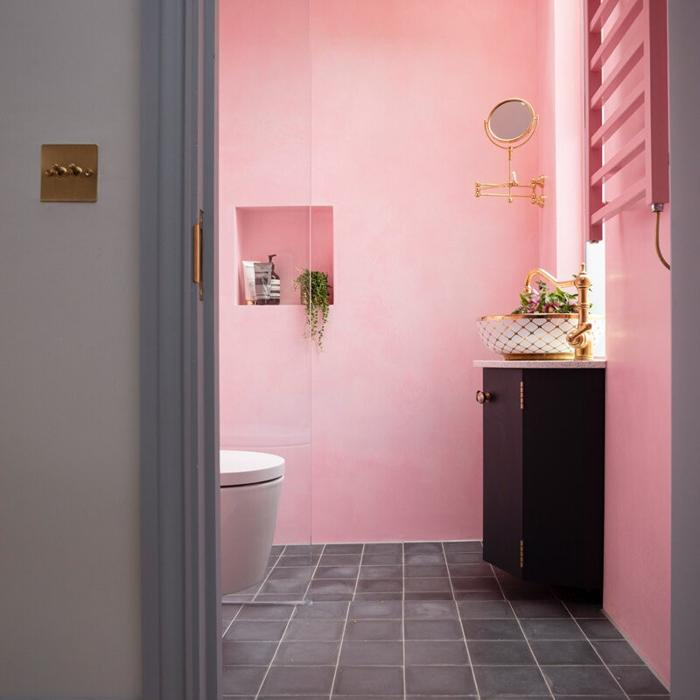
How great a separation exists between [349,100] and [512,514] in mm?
2075

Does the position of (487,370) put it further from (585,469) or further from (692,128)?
(692,128)

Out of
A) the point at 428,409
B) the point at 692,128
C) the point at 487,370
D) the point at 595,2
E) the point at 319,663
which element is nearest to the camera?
the point at 692,128

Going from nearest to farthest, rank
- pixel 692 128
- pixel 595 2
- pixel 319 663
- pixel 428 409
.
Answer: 1. pixel 692 128
2. pixel 319 663
3. pixel 595 2
4. pixel 428 409

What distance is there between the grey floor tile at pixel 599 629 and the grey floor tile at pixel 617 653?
37 mm

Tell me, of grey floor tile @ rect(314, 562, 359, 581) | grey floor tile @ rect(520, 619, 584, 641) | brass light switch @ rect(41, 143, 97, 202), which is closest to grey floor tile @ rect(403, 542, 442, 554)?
grey floor tile @ rect(314, 562, 359, 581)

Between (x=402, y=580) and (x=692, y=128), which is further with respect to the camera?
(x=402, y=580)

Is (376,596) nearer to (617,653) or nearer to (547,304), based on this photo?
(617,653)

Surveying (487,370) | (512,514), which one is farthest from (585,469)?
(487,370)

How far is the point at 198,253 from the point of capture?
1.07 m

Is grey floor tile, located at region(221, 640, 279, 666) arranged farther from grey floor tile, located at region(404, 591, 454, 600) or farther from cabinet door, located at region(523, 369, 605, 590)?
cabinet door, located at region(523, 369, 605, 590)

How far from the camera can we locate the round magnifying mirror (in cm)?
311

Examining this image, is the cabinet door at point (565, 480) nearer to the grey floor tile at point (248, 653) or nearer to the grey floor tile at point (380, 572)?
the grey floor tile at point (380, 572)

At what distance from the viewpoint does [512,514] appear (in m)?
2.39

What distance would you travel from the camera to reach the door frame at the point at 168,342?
1.04m
